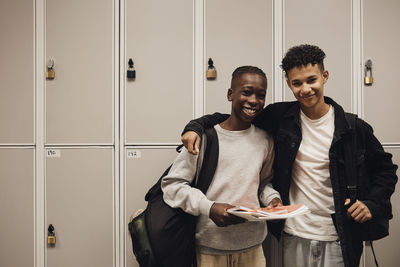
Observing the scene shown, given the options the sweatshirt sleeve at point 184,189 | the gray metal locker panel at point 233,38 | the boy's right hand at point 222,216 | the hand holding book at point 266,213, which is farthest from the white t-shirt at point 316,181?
the gray metal locker panel at point 233,38

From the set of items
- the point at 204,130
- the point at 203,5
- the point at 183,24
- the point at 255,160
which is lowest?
the point at 255,160

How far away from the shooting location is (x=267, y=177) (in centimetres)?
138

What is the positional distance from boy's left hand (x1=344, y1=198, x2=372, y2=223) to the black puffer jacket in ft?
0.09

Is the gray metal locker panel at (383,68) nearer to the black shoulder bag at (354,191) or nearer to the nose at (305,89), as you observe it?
the black shoulder bag at (354,191)

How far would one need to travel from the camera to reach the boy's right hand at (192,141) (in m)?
1.14

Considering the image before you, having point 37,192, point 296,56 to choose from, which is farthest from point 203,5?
point 37,192

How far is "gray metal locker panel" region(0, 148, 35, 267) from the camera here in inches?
70.0

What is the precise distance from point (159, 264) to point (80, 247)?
87 centimetres

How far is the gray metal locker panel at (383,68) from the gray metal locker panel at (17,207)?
7.71 ft

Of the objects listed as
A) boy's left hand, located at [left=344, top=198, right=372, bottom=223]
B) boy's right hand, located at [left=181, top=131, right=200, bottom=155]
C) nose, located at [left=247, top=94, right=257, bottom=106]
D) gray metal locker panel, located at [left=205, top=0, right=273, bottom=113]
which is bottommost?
boy's left hand, located at [left=344, top=198, right=372, bottom=223]

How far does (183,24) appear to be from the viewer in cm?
175

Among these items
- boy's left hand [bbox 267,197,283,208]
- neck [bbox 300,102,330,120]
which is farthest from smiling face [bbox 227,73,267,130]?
boy's left hand [bbox 267,197,283,208]

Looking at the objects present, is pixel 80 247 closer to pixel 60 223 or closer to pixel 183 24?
pixel 60 223

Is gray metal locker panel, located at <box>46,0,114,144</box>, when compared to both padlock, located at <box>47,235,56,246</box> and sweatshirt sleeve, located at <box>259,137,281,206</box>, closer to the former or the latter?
padlock, located at <box>47,235,56,246</box>
